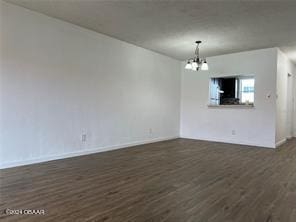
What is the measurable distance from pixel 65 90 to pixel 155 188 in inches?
98.9

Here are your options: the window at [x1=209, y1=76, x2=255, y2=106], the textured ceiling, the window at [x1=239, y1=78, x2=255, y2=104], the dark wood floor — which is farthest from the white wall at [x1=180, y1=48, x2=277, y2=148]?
the dark wood floor

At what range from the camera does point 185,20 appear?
153 inches

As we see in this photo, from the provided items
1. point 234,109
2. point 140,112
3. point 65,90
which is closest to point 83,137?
point 65,90

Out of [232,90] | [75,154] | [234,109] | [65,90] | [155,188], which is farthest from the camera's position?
[232,90]

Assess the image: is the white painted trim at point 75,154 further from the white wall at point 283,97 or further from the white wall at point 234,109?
the white wall at point 283,97

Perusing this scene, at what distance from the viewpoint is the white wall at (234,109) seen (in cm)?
564

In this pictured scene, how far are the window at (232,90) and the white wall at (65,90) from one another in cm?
204

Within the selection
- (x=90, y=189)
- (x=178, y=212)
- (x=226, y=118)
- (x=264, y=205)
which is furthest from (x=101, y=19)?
(x=226, y=118)

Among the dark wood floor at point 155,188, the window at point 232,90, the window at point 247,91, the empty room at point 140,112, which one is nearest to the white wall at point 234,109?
the empty room at point 140,112

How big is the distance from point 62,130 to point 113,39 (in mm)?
2296

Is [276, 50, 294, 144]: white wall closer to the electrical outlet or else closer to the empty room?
the empty room

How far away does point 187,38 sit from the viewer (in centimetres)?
493

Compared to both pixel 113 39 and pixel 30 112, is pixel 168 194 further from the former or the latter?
pixel 113 39

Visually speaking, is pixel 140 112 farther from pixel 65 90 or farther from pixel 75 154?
pixel 65 90
